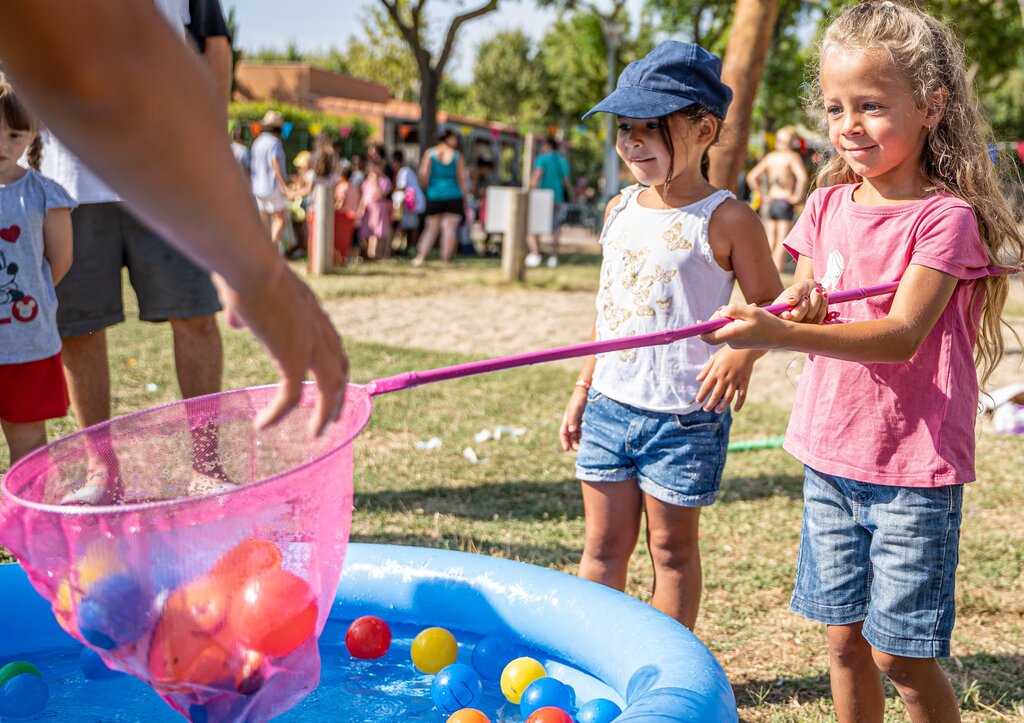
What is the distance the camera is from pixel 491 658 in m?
2.51

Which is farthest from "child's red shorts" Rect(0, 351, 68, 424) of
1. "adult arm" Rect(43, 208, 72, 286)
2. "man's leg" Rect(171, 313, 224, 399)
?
"man's leg" Rect(171, 313, 224, 399)

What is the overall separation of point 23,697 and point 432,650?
36.0 inches

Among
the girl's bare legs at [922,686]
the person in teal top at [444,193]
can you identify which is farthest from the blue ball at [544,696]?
the person in teal top at [444,193]

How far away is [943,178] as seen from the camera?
2.13 meters

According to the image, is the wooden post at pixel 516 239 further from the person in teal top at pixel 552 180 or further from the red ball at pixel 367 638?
the red ball at pixel 367 638

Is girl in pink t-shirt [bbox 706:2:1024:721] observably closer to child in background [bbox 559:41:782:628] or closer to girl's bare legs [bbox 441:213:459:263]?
child in background [bbox 559:41:782:628]

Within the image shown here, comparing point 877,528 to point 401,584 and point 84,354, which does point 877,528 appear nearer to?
point 401,584

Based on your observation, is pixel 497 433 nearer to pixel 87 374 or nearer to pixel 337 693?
pixel 87 374

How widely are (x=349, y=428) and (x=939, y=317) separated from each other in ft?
3.95

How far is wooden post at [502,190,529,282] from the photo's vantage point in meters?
11.4

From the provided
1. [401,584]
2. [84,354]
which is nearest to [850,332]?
[401,584]

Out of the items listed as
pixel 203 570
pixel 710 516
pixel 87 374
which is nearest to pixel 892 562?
pixel 203 570

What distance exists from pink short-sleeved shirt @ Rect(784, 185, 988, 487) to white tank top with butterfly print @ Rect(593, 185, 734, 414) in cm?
40

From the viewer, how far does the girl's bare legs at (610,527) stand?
2.69 m
